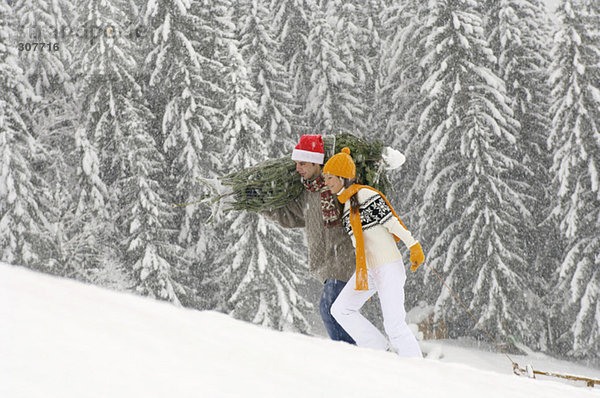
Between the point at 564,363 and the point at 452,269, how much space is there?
4.39 m

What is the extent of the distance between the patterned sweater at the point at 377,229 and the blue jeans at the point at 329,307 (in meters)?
0.37

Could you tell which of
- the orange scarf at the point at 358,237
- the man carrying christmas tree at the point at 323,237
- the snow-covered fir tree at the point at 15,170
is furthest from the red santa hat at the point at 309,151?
the snow-covered fir tree at the point at 15,170

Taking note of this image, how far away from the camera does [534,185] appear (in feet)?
67.5

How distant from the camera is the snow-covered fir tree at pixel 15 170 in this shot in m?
16.1

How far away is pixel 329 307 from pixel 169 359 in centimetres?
313

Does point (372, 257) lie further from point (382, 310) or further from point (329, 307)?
point (329, 307)

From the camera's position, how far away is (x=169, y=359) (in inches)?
58.1

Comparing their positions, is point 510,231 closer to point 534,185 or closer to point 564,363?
point 534,185

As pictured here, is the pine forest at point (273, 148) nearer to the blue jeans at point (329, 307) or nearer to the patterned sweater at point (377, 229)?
the blue jeans at point (329, 307)

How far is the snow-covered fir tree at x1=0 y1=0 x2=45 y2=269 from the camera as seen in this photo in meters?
16.1

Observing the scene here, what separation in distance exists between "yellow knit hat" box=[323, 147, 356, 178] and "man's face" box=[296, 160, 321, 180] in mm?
312

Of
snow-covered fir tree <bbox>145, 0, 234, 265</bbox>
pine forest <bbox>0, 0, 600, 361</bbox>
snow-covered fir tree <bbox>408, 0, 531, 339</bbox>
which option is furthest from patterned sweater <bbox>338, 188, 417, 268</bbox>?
snow-covered fir tree <bbox>145, 0, 234, 265</bbox>

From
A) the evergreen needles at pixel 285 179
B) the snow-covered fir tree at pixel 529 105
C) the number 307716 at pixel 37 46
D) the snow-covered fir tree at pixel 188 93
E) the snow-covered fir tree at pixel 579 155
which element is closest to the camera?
the evergreen needles at pixel 285 179

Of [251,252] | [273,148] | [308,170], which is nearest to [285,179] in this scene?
[308,170]
